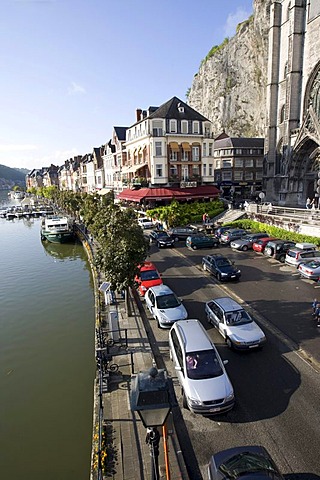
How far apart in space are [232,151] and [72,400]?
61.8 metres

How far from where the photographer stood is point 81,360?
49.1 feet

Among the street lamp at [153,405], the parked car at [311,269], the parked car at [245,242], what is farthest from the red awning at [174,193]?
the street lamp at [153,405]

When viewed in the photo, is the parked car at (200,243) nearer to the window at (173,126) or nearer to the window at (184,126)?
the window at (173,126)

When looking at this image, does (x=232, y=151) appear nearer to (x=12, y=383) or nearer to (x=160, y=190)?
(x=160, y=190)

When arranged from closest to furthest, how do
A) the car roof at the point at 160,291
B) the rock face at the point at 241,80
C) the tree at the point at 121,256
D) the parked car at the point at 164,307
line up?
the parked car at the point at 164,307 → the tree at the point at 121,256 → the car roof at the point at 160,291 → the rock face at the point at 241,80

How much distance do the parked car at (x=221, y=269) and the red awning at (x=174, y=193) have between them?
2301 centimetres

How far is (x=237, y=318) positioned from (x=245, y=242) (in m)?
17.5

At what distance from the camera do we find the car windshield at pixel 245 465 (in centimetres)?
649

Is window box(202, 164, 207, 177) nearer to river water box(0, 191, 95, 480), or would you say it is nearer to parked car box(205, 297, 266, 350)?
river water box(0, 191, 95, 480)

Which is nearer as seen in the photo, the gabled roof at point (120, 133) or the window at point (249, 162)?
the gabled roof at point (120, 133)

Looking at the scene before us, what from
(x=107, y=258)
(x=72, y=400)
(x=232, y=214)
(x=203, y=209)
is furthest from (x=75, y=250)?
(x=72, y=400)

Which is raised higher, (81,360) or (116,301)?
(116,301)

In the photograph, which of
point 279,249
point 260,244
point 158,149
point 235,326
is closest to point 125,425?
point 235,326

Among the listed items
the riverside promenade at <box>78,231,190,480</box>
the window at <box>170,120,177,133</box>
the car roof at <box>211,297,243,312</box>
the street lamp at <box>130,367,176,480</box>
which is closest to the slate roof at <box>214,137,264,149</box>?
the window at <box>170,120,177,133</box>
